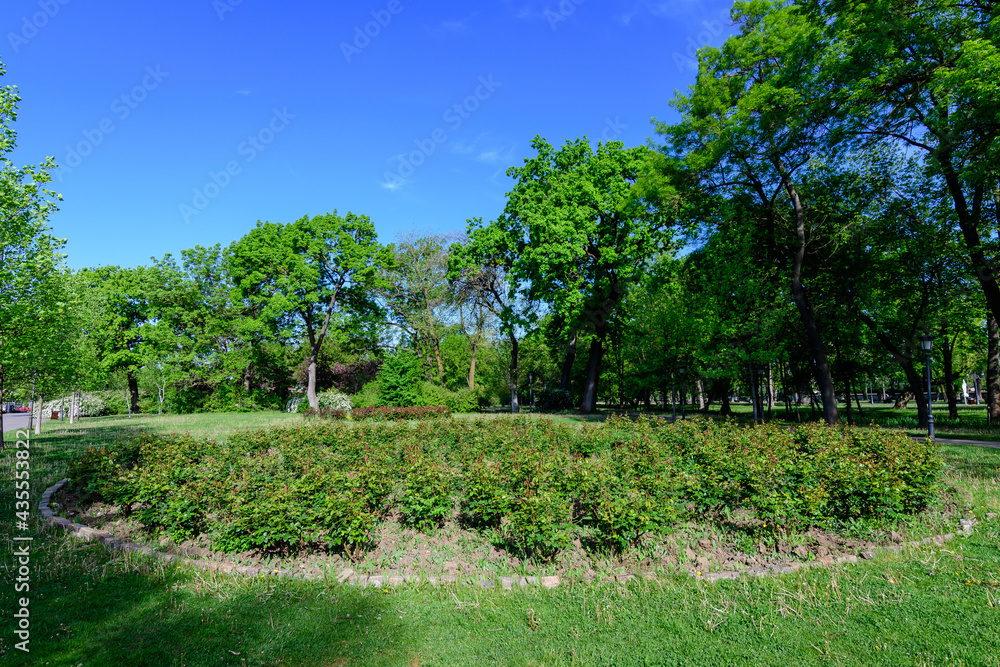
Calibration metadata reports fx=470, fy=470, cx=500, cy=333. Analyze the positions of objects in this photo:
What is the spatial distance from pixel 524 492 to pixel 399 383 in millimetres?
21615

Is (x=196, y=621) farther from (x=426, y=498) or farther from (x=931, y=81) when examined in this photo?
(x=931, y=81)

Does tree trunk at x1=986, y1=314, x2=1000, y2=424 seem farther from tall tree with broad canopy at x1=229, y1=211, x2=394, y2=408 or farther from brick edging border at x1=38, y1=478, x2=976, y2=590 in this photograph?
tall tree with broad canopy at x1=229, y1=211, x2=394, y2=408

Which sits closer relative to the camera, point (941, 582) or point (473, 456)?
point (941, 582)

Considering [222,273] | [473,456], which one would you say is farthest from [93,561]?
[222,273]

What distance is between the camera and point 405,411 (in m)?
21.7

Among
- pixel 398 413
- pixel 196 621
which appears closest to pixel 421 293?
pixel 398 413

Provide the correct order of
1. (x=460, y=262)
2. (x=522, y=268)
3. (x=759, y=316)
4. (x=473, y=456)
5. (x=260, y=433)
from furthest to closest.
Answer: (x=460, y=262) → (x=522, y=268) → (x=759, y=316) → (x=260, y=433) → (x=473, y=456)

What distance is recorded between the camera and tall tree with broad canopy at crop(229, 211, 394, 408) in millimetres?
32500

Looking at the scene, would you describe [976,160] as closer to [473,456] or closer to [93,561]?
[473,456]

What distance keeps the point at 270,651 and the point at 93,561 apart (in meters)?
3.23

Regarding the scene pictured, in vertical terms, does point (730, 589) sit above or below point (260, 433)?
below

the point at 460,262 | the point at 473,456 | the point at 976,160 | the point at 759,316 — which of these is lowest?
the point at 473,456

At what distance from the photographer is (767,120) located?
1467cm

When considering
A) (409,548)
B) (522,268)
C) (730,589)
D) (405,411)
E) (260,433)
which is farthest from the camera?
(522,268)
